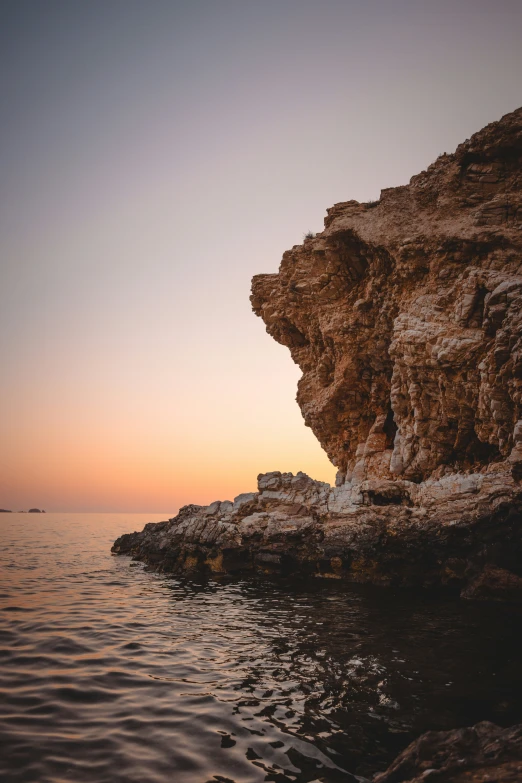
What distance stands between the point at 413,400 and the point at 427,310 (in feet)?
14.7

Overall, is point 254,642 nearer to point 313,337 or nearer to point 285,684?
point 285,684

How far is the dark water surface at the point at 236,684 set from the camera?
180 inches

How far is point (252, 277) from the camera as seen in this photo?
31875mm

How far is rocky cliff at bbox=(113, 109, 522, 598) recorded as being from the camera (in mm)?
16234

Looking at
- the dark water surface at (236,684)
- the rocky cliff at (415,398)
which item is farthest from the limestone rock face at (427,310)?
the dark water surface at (236,684)

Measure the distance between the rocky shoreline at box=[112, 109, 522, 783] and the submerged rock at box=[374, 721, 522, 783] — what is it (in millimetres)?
11948

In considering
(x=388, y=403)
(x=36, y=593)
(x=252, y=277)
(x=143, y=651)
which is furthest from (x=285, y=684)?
(x=252, y=277)

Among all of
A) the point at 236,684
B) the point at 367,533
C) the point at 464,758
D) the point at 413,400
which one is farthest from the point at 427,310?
the point at 464,758

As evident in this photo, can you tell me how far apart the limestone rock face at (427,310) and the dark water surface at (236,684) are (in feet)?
30.3

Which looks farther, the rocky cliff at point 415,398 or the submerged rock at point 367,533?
the rocky cliff at point 415,398

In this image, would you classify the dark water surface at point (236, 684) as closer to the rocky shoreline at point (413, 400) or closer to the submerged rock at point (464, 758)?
the submerged rock at point (464, 758)

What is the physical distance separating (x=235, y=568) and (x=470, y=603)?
33.5 feet

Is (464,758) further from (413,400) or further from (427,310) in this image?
(427,310)

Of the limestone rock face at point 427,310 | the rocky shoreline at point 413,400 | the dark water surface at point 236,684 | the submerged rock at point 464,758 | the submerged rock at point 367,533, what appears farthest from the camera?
the limestone rock face at point 427,310
